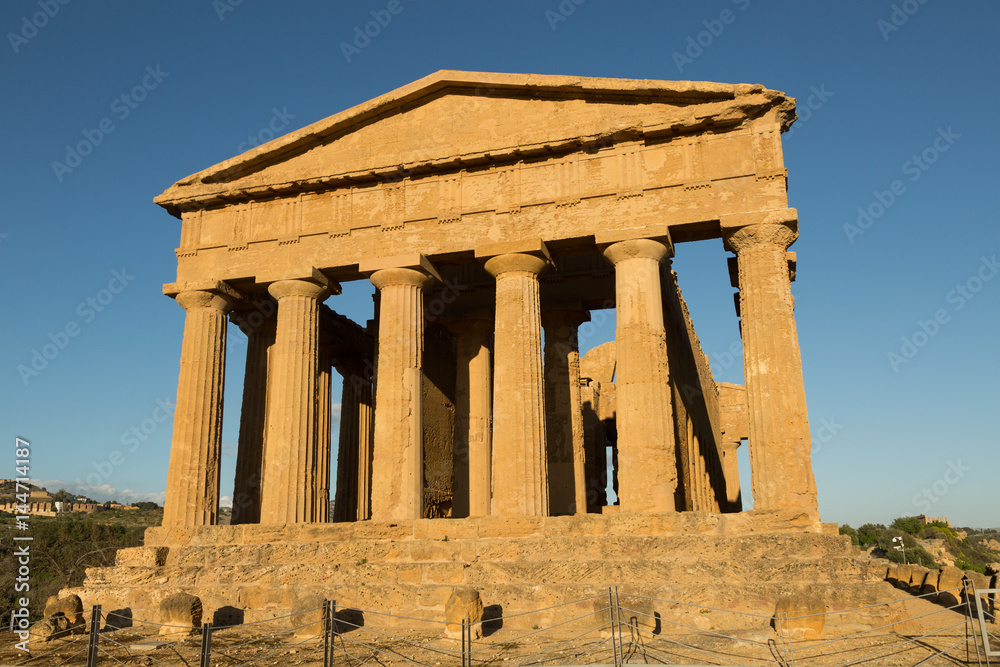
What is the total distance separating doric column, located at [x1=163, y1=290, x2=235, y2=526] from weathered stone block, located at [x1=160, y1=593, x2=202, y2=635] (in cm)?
555

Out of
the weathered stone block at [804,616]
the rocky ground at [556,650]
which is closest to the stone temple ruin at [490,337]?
the weathered stone block at [804,616]

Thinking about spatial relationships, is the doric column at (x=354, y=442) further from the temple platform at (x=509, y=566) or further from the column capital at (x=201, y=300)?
the temple platform at (x=509, y=566)

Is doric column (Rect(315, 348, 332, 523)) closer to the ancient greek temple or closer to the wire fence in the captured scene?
the ancient greek temple

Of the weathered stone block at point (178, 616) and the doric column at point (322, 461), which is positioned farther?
the doric column at point (322, 461)

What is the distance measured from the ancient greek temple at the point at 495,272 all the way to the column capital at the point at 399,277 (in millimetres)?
46

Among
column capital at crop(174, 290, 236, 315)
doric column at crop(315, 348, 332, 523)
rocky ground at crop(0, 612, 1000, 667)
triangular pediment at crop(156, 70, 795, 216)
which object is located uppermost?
triangular pediment at crop(156, 70, 795, 216)

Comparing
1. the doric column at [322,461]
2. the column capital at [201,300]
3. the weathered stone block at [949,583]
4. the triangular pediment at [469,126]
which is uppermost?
the triangular pediment at [469,126]

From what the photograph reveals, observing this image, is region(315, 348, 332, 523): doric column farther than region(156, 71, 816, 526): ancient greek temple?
Yes

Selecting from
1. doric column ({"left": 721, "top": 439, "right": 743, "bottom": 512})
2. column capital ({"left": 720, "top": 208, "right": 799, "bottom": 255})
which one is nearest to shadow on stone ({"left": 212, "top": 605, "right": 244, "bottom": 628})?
column capital ({"left": 720, "top": 208, "right": 799, "bottom": 255})

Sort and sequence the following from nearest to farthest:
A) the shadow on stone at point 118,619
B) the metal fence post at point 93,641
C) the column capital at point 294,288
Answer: the metal fence post at point 93,641
the shadow on stone at point 118,619
the column capital at point 294,288

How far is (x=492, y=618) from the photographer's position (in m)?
13.3

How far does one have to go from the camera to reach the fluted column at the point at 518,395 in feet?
55.4

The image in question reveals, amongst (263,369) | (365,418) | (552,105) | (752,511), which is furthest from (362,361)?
(752,511)

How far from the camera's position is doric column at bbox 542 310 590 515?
21969mm
